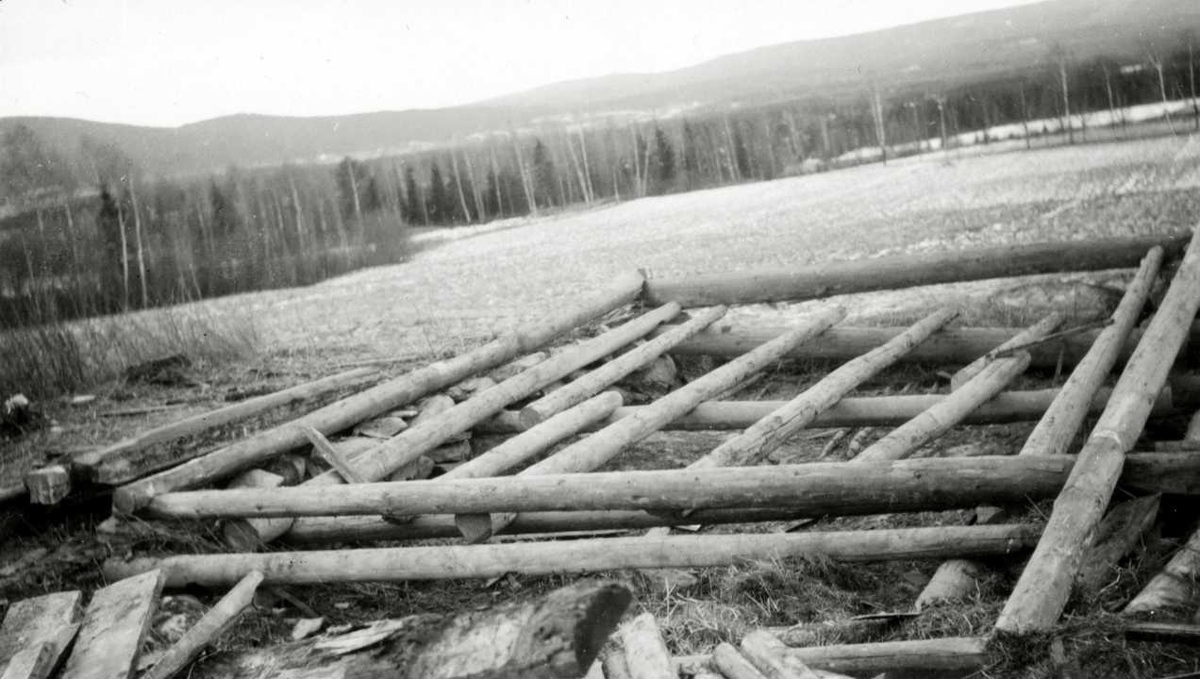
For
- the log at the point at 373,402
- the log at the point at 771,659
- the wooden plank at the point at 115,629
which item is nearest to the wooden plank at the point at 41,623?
the wooden plank at the point at 115,629

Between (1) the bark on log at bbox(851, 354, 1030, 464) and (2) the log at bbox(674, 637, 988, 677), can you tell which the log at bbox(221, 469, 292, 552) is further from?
(1) the bark on log at bbox(851, 354, 1030, 464)

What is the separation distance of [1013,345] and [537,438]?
3839 mm

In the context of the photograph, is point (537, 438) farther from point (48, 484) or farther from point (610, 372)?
point (48, 484)

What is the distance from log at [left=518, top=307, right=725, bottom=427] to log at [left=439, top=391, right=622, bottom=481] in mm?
195

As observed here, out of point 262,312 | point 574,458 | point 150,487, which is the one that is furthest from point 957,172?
point 150,487

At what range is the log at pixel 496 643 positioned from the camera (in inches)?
108

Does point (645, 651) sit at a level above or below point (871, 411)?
above

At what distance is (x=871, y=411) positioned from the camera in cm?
691

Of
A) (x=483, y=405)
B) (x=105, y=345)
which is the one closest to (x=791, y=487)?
(x=483, y=405)

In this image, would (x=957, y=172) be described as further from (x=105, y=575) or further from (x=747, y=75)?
(x=105, y=575)

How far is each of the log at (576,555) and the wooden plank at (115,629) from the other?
1.10ft

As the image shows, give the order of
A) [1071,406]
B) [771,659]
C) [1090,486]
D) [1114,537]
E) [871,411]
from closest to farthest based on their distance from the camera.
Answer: [771,659]
[1090,486]
[1114,537]
[1071,406]
[871,411]

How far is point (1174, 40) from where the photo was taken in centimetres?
1050

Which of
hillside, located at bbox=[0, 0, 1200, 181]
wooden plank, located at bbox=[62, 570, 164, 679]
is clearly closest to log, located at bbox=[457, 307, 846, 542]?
wooden plank, located at bbox=[62, 570, 164, 679]
